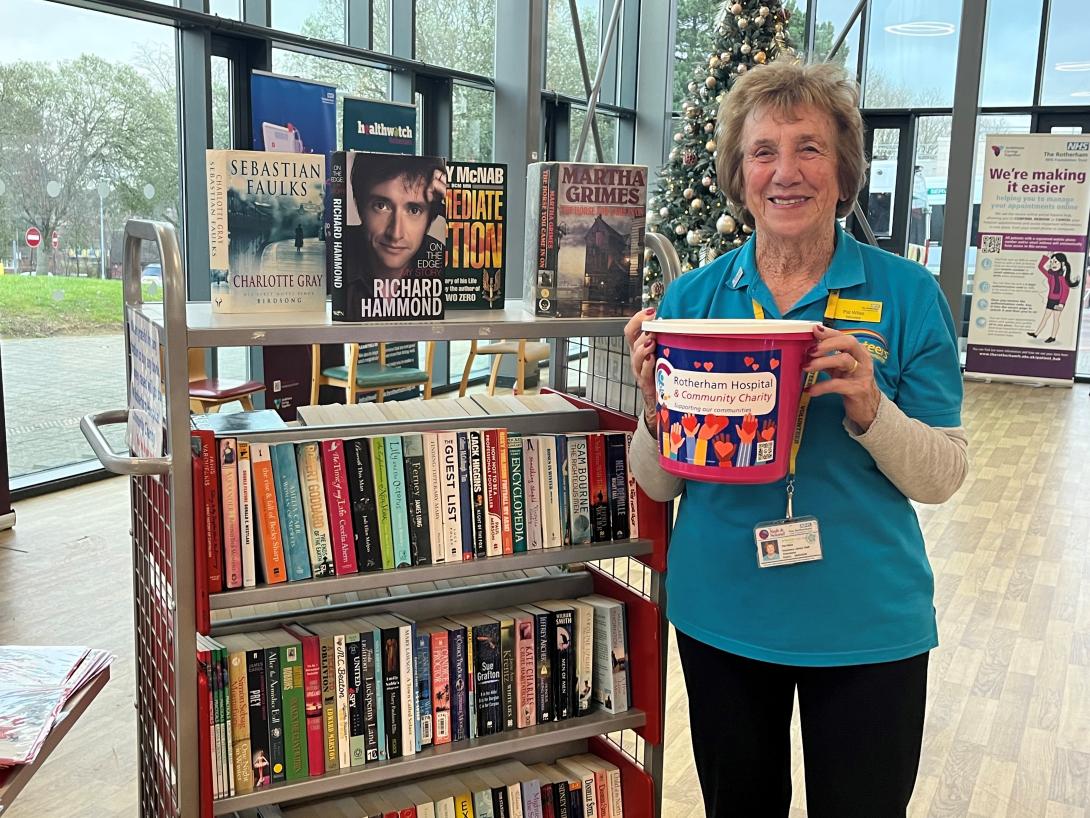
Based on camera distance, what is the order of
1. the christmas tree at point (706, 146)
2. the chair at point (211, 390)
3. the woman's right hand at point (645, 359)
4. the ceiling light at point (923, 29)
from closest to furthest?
the woman's right hand at point (645, 359) → the chair at point (211, 390) → the christmas tree at point (706, 146) → the ceiling light at point (923, 29)

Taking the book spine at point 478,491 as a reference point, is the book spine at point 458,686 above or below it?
below

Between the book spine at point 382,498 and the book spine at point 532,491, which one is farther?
the book spine at point 532,491

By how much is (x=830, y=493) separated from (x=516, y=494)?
23.4 inches

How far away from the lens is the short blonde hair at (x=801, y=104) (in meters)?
1.58

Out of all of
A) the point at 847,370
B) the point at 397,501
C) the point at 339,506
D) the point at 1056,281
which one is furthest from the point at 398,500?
the point at 1056,281

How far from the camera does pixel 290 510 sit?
1.70 meters

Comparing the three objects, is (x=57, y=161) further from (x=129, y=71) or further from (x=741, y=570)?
(x=741, y=570)

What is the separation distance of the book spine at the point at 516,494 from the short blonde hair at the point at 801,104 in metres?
0.61

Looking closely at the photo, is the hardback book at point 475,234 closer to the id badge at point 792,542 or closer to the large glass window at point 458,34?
the id badge at point 792,542

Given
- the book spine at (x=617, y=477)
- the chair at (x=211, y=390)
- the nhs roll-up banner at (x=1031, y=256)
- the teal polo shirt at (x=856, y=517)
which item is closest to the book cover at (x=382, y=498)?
the book spine at (x=617, y=477)

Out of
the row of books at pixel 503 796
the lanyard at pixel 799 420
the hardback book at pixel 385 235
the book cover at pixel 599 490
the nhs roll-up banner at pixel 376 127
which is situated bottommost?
the row of books at pixel 503 796

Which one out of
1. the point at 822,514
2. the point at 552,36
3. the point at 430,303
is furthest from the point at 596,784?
the point at 552,36

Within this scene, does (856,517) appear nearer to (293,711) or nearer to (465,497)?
(465,497)

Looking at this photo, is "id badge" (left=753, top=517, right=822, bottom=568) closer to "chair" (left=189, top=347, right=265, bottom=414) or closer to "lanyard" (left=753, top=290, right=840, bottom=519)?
"lanyard" (left=753, top=290, right=840, bottom=519)
